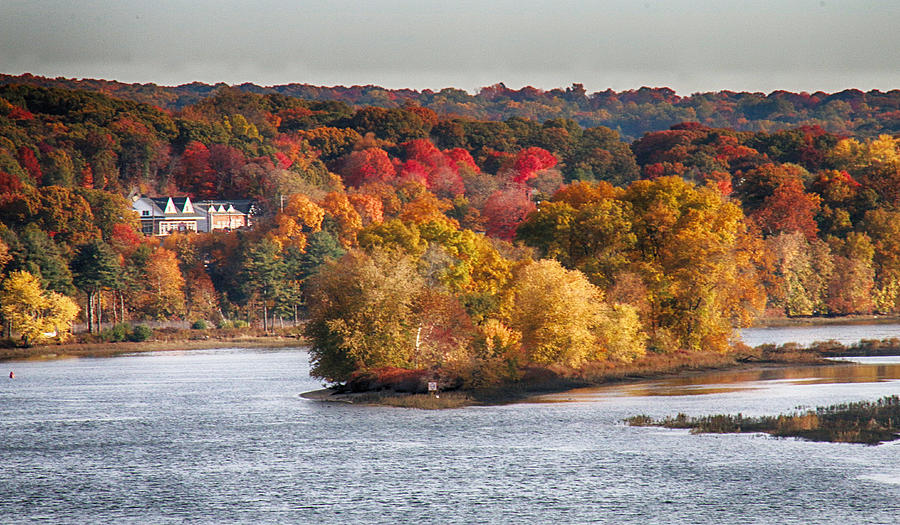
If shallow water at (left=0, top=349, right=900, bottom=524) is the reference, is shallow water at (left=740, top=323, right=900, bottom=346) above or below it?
above

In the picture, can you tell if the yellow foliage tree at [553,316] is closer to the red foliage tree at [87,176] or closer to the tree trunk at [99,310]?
the tree trunk at [99,310]

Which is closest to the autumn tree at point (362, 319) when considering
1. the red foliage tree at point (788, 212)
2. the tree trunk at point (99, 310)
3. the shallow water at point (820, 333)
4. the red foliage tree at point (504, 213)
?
→ the shallow water at point (820, 333)

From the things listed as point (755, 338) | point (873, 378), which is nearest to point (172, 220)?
point (755, 338)

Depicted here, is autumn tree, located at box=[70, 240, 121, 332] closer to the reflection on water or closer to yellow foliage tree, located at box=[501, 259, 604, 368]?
yellow foliage tree, located at box=[501, 259, 604, 368]

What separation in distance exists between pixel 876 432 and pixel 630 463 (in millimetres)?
13014

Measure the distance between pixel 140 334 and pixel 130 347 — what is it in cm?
494

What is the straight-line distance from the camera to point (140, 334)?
146500 mm

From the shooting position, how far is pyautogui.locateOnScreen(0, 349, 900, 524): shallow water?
135ft

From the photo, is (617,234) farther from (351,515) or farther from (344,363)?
(351,515)

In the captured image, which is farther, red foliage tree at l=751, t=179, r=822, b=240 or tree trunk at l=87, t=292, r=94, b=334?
red foliage tree at l=751, t=179, r=822, b=240

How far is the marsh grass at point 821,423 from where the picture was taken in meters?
53.4

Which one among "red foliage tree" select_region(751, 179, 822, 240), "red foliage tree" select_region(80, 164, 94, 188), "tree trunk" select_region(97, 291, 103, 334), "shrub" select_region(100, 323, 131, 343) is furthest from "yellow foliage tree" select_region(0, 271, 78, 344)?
"red foliage tree" select_region(751, 179, 822, 240)

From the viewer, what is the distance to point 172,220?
198250mm

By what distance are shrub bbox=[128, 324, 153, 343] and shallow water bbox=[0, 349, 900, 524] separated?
212 feet
